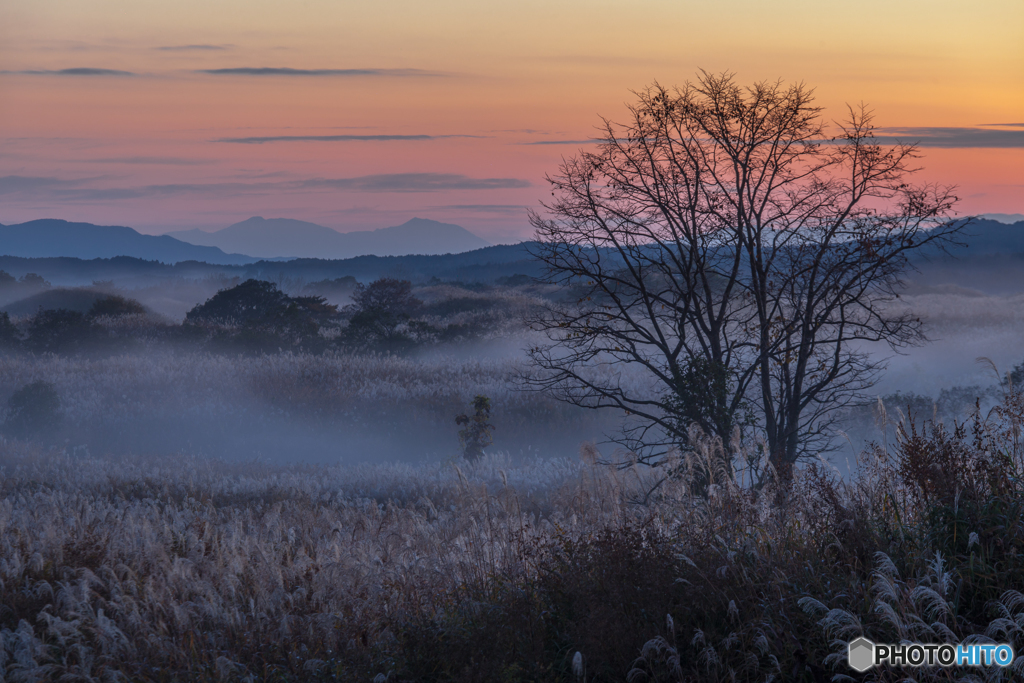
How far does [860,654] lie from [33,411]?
87.6 feet

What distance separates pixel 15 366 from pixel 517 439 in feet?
67.2

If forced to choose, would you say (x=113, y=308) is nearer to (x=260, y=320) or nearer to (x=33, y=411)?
(x=260, y=320)

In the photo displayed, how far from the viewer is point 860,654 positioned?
4.05 meters

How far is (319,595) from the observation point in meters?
6.29

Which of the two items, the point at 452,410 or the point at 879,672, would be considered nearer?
the point at 879,672

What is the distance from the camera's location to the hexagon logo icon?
402cm

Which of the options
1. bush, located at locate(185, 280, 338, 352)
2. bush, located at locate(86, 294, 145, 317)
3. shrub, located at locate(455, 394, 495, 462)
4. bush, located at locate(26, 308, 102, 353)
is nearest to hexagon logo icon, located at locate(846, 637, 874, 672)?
shrub, located at locate(455, 394, 495, 462)

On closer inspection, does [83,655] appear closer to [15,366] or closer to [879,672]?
[879,672]

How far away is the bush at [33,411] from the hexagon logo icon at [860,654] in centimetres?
2624

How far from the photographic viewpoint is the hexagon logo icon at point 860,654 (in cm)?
402

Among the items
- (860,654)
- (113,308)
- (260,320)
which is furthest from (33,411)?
(860,654)

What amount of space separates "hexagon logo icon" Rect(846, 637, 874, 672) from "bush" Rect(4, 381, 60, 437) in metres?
26.2

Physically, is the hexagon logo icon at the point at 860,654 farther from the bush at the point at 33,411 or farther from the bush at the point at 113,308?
the bush at the point at 113,308

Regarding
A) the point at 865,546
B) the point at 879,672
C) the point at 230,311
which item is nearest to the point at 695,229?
the point at 865,546
